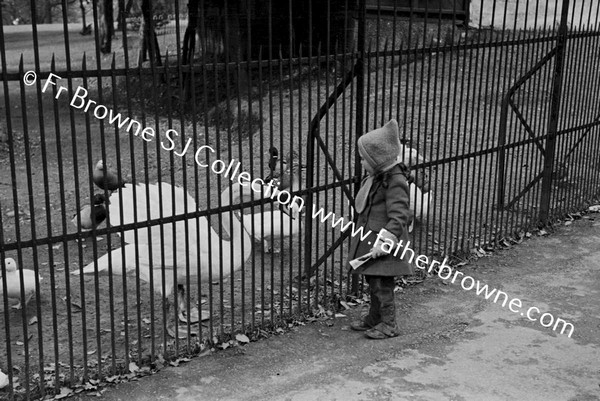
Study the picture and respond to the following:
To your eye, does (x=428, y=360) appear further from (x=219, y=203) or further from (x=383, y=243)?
(x=219, y=203)

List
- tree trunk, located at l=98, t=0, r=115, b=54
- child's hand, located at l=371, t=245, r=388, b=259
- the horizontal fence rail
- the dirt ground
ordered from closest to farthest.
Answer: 1. the horizontal fence rail
2. the dirt ground
3. child's hand, located at l=371, t=245, r=388, b=259
4. tree trunk, located at l=98, t=0, r=115, b=54

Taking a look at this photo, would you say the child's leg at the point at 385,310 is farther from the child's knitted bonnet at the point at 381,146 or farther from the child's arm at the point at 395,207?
the child's knitted bonnet at the point at 381,146

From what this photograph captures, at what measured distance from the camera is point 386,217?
210 inches

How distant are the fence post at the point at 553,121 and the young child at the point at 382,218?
354 centimetres

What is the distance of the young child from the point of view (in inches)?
203

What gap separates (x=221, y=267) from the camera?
516cm

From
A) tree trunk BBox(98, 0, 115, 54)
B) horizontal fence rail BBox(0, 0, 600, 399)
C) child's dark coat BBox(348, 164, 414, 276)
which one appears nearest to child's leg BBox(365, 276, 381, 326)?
child's dark coat BBox(348, 164, 414, 276)

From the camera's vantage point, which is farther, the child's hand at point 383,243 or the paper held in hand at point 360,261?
the paper held in hand at point 360,261

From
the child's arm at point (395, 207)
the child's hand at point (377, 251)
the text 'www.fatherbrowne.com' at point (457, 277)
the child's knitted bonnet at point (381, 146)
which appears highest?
the child's knitted bonnet at point (381, 146)

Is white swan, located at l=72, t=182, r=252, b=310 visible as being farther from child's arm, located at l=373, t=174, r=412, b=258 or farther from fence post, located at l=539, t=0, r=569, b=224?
fence post, located at l=539, t=0, r=569, b=224

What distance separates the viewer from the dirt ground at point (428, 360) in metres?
4.64

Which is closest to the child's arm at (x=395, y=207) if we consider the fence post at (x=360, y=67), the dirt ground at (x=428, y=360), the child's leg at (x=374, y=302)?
the child's leg at (x=374, y=302)

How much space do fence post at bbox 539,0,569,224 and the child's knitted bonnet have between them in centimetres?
374

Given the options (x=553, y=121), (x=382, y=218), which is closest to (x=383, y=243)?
(x=382, y=218)
